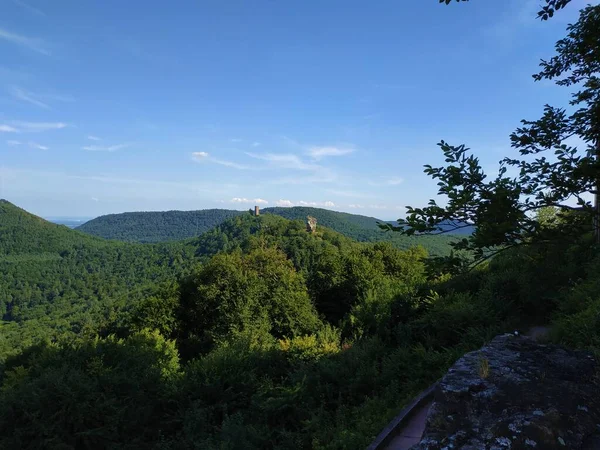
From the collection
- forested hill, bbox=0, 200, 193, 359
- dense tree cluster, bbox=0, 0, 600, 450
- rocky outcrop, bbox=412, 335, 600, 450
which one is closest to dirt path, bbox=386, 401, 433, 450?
dense tree cluster, bbox=0, 0, 600, 450

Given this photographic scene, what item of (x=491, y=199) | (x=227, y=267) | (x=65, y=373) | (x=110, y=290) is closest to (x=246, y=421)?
(x=65, y=373)

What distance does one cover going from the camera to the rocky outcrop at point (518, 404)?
3.06 meters

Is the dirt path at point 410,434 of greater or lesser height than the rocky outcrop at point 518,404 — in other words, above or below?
below

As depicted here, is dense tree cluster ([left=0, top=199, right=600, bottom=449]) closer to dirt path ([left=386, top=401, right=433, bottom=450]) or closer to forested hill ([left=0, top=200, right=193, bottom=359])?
dirt path ([left=386, top=401, right=433, bottom=450])

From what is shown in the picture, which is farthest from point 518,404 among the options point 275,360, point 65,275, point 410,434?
point 65,275

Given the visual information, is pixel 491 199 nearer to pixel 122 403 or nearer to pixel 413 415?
pixel 413 415

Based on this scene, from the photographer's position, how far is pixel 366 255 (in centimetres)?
2727

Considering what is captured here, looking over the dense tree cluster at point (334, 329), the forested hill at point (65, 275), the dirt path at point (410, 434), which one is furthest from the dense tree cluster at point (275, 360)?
the forested hill at point (65, 275)

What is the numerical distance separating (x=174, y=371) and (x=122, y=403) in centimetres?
355

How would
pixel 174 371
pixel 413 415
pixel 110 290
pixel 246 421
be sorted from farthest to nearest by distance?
pixel 110 290 → pixel 174 371 → pixel 246 421 → pixel 413 415

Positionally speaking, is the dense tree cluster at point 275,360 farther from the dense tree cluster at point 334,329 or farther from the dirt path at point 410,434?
the dirt path at point 410,434

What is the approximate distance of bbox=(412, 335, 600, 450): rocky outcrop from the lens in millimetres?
3059

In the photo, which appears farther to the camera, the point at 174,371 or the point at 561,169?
the point at 174,371

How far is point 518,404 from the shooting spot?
340cm
